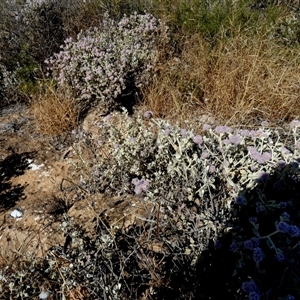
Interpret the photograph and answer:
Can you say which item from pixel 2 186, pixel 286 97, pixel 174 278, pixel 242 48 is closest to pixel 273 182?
pixel 174 278

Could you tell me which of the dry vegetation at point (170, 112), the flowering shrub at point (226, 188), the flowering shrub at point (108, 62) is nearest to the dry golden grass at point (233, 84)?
the dry vegetation at point (170, 112)

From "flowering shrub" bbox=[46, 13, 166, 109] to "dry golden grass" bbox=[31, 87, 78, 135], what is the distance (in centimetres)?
16

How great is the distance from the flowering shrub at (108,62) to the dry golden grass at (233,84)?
0.24 m

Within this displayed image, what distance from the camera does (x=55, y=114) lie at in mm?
3348

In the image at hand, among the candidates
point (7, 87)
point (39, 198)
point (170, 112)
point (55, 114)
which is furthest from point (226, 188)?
point (7, 87)

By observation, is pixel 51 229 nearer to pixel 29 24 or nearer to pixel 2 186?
pixel 2 186

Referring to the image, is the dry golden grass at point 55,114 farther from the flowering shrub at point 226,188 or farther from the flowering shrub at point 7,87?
the flowering shrub at point 226,188

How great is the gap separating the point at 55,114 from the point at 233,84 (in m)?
1.70

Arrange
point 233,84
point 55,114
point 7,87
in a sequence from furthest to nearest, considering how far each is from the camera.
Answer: point 7,87 < point 55,114 < point 233,84

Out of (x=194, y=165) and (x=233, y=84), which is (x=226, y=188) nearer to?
(x=194, y=165)

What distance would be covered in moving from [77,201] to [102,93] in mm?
1215

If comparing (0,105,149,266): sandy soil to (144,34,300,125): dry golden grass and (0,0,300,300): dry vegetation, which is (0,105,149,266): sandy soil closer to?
(0,0,300,300): dry vegetation

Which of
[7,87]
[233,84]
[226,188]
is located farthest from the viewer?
[7,87]

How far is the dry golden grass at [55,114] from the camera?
11.0 feet
